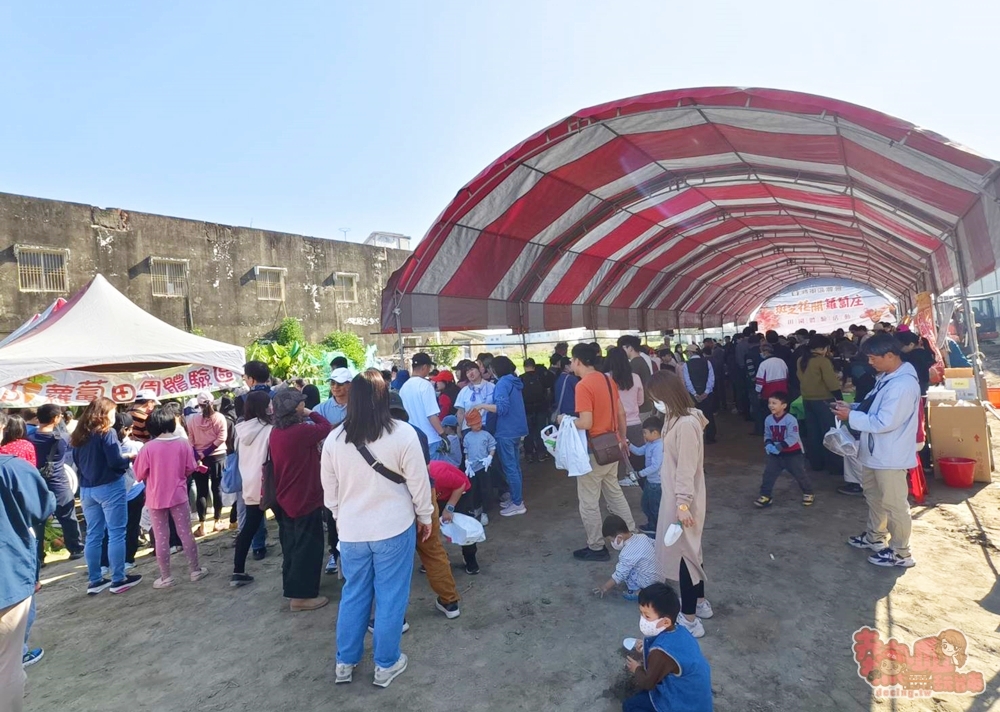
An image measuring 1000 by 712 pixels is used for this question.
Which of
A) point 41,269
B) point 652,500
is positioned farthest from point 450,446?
point 41,269

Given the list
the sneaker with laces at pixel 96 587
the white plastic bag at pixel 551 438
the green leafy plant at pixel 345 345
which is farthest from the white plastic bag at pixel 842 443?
the green leafy plant at pixel 345 345

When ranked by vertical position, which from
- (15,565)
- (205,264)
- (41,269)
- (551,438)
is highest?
(205,264)

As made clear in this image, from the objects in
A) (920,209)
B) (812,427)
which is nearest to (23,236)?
(812,427)

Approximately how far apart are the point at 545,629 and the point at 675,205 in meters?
7.45

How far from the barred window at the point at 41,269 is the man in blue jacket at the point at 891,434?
17.4 metres

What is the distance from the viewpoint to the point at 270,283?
721 inches

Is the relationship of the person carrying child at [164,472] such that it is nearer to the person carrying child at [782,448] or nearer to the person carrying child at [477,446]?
the person carrying child at [477,446]

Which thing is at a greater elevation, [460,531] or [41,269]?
[41,269]

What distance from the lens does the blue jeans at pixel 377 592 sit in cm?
290

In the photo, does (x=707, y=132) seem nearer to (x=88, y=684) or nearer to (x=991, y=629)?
(x=991, y=629)

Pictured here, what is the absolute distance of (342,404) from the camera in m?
4.59

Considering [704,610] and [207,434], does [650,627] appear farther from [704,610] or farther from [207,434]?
[207,434]

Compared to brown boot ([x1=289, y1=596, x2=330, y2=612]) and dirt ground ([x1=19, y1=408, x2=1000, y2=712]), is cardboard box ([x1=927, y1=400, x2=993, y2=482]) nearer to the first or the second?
dirt ground ([x1=19, y1=408, x2=1000, y2=712])

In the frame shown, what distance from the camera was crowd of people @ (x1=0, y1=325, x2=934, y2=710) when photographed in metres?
2.86
